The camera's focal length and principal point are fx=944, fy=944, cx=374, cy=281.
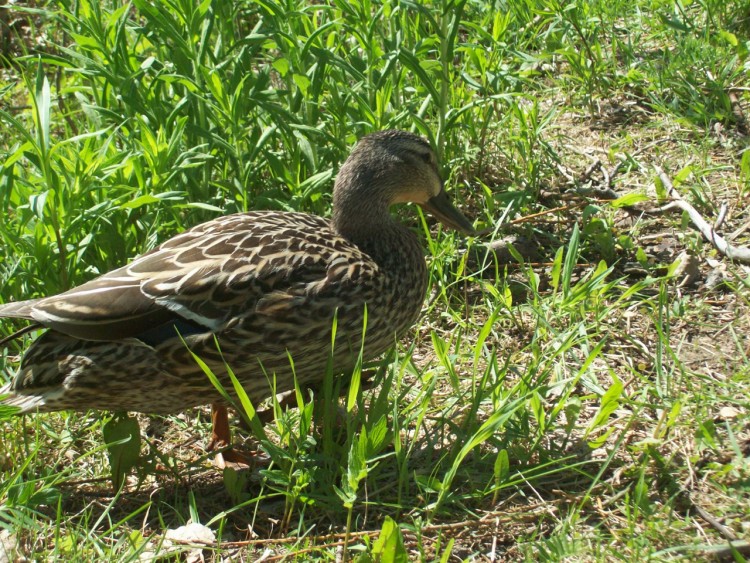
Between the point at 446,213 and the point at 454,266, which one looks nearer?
the point at 446,213

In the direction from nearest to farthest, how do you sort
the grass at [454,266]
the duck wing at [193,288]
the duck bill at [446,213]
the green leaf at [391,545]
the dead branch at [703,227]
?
the green leaf at [391,545] → the grass at [454,266] → the duck wing at [193,288] → the dead branch at [703,227] → the duck bill at [446,213]

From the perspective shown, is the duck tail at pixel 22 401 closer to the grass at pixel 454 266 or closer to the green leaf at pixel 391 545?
the grass at pixel 454 266

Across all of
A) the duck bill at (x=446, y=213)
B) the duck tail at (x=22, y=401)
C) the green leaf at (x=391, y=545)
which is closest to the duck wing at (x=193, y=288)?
the duck tail at (x=22, y=401)

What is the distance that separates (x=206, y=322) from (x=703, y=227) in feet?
8.23

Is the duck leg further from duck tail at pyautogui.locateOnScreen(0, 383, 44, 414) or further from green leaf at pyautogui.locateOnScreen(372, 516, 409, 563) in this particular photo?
green leaf at pyautogui.locateOnScreen(372, 516, 409, 563)

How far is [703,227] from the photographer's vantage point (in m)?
4.57

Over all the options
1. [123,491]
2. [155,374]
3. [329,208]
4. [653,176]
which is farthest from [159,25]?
[653,176]

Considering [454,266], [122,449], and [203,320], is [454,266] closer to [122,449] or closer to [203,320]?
[203,320]

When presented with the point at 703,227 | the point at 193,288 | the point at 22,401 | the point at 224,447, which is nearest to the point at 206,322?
the point at 193,288

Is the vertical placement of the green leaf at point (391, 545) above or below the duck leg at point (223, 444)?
above

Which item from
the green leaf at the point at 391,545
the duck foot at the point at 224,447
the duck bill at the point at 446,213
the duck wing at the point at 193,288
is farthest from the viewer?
the duck bill at the point at 446,213

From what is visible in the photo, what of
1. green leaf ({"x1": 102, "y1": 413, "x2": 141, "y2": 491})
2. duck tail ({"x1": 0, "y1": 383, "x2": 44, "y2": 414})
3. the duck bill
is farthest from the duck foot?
the duck bill

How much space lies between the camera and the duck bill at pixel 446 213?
446 cm

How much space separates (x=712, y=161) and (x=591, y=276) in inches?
46.8
